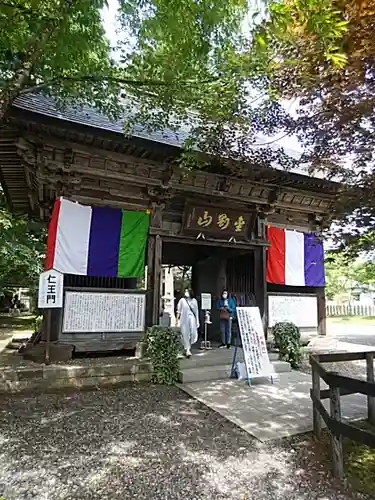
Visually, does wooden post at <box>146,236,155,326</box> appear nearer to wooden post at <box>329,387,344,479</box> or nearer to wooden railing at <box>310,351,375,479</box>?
wooden railing at <box>310,351,375,479</box>

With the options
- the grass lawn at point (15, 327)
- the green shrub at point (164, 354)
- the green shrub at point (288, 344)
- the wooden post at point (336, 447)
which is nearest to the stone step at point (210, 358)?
the green shrub at point (288, 344)

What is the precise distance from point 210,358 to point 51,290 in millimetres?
3432

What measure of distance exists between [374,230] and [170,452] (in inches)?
125

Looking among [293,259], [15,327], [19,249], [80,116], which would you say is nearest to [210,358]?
[293,259]

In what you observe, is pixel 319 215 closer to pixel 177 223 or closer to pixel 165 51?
pixel 177 223

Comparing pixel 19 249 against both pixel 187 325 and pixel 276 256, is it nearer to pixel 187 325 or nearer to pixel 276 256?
pixel 187 325

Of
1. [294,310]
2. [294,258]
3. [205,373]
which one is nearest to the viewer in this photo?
[205,373]

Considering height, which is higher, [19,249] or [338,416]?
[19,249]

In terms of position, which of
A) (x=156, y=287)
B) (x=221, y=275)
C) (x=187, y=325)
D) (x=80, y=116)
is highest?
(x=80, y=116)

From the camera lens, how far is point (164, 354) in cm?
644

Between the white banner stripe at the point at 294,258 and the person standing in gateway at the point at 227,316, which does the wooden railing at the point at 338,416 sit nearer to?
the person standing in gateway at the point at 227,316

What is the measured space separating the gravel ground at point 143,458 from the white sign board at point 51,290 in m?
1.66

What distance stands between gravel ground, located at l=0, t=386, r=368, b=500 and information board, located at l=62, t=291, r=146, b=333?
187cm

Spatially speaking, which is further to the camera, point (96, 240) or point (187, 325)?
point (187, 325)
